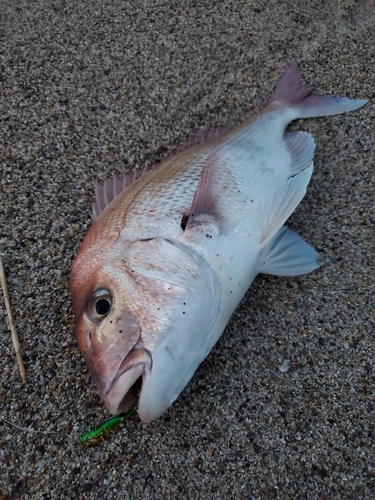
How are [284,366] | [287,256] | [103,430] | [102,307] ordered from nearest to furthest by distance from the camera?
[102,307], [103,430], [284,366], [287,256]

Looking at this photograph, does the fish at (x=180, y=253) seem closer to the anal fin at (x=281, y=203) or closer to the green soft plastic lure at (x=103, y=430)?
the anal fin at (x=281, y=203)

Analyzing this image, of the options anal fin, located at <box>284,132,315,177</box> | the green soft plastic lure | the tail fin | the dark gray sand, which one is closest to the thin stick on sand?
the dark gray sand

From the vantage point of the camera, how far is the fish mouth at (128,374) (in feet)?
4.17

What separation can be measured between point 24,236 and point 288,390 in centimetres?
137

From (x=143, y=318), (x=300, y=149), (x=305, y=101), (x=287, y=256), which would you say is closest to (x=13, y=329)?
(x=143, y=318)

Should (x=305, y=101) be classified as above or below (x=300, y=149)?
above

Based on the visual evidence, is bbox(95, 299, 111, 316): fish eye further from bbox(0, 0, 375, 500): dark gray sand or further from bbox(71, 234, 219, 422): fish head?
bbox(0, 0, 375, 500): dark gray sand

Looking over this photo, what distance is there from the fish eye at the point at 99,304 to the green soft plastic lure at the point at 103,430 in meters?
0.40

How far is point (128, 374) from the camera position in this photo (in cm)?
128

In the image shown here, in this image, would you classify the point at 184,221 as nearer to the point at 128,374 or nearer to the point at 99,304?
the point at 99,304

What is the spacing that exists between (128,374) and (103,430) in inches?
15.8

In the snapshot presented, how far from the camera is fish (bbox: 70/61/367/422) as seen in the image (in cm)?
133

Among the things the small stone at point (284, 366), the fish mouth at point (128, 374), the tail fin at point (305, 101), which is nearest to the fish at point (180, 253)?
the fish mouth at point (128, 374)

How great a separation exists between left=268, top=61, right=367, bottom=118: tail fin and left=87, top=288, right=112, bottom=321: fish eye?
1.52 metres
